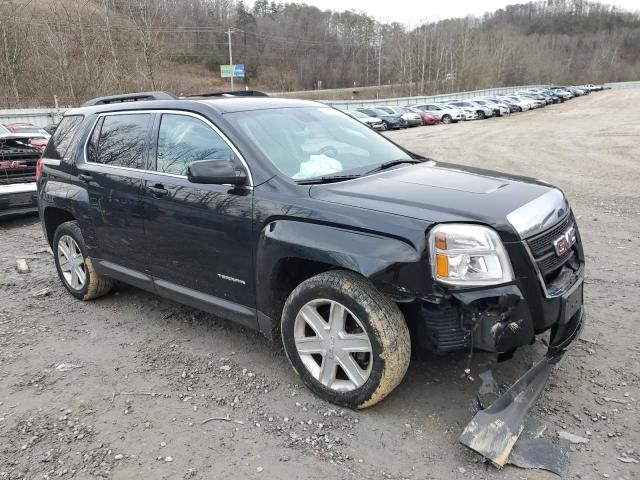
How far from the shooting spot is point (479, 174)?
3615 mm

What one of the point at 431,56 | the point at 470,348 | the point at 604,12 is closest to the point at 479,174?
the point at 470,348

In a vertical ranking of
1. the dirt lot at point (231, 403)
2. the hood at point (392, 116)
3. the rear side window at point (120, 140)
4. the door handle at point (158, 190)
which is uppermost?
the rear side window at point (120, 140)

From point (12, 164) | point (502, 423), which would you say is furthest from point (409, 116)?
point (502, 423)

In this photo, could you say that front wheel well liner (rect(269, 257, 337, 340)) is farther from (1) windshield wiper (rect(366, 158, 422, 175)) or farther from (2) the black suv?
(1) windshield wiper (rect(366, 158, 422, 175))

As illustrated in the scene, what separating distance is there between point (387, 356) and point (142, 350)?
6.95 feet

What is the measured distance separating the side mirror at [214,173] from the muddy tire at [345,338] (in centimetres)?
80

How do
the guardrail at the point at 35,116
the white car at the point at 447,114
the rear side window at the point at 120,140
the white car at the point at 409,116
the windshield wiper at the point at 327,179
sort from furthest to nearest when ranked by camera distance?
the white car at the point at 447,114 < the white car at the point at 409,116 < the guardrail at the point at 35,116 < the rear side window at the point at 120,140 < the windshield wiper at the point at 327,179

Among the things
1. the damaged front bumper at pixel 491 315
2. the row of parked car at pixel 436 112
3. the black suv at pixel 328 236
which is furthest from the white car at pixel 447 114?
the damaged front bumper at pixel 491 315

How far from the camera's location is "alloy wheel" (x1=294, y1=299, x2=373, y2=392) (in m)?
3.02

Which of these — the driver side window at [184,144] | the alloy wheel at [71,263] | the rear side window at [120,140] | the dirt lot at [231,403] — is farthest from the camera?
the alloy wheel at [71,263]

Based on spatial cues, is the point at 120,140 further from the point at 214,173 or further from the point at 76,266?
the point at 214,173

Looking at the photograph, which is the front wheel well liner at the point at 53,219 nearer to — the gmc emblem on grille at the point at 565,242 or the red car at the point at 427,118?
the gmc emblem on grille at the point at 565,242

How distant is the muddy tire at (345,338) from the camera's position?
9.41 ft

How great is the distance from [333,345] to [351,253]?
602mm
